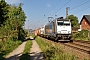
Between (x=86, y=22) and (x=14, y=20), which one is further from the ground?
(x=86, y=22)

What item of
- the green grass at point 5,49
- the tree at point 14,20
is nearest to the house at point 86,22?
the tree at point 14,20

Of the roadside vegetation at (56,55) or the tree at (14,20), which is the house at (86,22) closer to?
the tree at (14,20)

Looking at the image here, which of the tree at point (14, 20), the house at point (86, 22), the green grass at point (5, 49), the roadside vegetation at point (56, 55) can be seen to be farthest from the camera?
the house at point (86, 22)

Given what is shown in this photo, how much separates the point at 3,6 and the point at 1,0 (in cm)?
58

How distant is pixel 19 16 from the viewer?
123 feet

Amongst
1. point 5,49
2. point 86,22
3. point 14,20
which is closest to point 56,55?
point 5,49

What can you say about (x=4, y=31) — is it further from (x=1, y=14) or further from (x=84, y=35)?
(x=1, y=14)

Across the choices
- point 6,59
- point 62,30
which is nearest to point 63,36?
point 62,30

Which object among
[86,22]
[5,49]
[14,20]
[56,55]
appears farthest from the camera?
[86,22]

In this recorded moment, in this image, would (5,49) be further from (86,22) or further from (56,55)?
(86,22)

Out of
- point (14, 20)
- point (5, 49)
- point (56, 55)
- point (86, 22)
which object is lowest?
point (5, 49)

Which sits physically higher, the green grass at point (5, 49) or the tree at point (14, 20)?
the tree at point (14, 20)

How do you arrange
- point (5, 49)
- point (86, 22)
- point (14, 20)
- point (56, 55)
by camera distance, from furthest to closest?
point (86, 22)
point (14, 20)
point (5, 49)
point (56, 55)

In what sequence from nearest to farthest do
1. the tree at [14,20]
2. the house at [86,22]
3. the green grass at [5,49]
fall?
the green grass at [5,49], the tree at [14,20], the house at [86,22]
